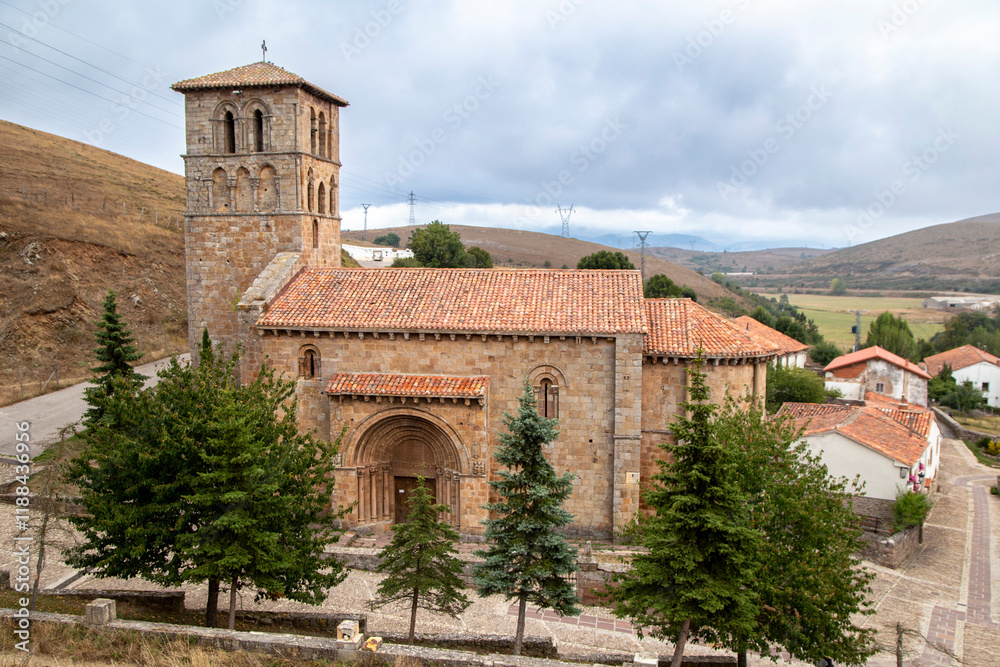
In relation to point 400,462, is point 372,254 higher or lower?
higher

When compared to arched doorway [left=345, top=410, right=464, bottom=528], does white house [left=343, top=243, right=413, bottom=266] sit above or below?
above

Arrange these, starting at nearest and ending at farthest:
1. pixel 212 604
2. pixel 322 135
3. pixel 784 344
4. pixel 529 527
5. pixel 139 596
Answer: pixel 529 527 < pixel 212 604 < pixel 139 596 < pixel 322 135 < pixel 784 344

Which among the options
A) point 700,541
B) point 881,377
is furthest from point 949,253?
point 700,541

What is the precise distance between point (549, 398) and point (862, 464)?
51.8ft

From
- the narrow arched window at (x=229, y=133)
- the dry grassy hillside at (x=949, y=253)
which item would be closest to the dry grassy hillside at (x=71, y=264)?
the narrow arched window at (x=229, y=133)

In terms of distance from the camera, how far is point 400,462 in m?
23.2

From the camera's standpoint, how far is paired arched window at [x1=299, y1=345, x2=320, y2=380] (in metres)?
22.7

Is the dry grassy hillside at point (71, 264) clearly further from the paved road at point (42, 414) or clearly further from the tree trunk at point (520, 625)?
the tree trunk at point (520, 625)

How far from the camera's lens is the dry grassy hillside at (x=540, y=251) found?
120562 mm

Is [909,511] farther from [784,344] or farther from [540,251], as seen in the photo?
[540,251]

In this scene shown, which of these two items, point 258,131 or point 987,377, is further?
point 987,377

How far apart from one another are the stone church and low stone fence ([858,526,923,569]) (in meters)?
8.01

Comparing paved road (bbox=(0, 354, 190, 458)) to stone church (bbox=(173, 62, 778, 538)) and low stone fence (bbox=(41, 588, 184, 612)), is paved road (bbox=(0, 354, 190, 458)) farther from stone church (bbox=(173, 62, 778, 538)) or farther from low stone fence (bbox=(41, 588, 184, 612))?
low stone fence (bbox=(41, 588, 184, 612))

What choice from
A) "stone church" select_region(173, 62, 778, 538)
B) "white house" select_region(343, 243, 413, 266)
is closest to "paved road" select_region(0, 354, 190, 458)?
"stone church" select_region(173, 62, 778, 538)
